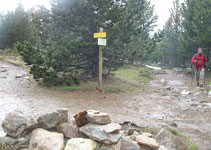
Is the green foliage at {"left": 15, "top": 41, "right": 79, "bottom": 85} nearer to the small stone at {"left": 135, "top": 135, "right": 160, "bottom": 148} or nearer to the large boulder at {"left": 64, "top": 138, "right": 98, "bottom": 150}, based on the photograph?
the small stone at {"left": 135, "top": 135, "right": 160, "bottom": 148}

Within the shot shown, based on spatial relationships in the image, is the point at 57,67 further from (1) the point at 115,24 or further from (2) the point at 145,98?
(2) the point at 145,98

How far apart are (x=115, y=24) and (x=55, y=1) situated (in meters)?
3.73

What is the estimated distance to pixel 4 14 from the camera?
27641mm

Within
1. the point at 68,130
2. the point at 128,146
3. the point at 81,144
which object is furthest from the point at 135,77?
the point at 81,144

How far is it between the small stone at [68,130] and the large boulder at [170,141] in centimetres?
193

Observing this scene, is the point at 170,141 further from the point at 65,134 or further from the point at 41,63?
the point at 41,63

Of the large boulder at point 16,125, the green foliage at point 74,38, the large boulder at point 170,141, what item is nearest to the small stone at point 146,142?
the large boulder at point 170,141

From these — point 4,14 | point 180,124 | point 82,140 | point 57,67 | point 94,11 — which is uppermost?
point 4,14

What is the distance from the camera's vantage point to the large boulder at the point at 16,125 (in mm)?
3848

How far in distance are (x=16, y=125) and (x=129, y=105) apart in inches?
216

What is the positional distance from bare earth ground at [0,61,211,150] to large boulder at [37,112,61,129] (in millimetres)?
2282

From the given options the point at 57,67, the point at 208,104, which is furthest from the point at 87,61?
the point at 208,104

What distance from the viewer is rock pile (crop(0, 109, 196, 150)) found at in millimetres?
3730

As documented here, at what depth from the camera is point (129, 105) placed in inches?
343
